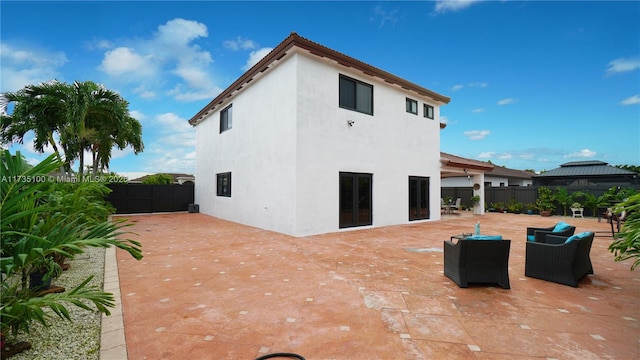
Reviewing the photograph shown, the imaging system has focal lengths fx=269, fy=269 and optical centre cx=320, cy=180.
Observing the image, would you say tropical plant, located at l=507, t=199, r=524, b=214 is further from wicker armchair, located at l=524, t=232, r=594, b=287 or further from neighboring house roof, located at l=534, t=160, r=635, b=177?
wicker armchair, located at l=524, t=232, r=594, b=287

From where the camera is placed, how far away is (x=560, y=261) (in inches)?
169

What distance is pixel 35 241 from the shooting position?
6.46ft

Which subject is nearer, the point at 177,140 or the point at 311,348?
the point at 311,348

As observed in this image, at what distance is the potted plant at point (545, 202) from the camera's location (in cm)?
1551

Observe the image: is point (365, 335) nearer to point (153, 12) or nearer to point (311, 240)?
point (311, 240)

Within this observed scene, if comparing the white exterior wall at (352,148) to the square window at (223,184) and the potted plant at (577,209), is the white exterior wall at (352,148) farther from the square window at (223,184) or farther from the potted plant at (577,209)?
the potted plant at (577,209)

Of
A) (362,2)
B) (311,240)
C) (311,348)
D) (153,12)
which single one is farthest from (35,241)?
(362,2)

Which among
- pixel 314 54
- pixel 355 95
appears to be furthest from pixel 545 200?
pixel 314 54

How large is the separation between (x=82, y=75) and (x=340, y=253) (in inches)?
533

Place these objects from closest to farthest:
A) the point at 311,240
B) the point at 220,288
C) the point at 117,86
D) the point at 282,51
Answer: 1. the point at 220,288
2. the point at 311,240
3. the point at 282,51
4. the point at 117,86

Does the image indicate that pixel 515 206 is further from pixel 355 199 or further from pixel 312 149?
pixel 312 149

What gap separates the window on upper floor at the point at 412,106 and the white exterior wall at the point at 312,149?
8.0 inches

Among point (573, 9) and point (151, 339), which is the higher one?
point (573, 9)

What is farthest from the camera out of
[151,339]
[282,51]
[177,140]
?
[177,140]
